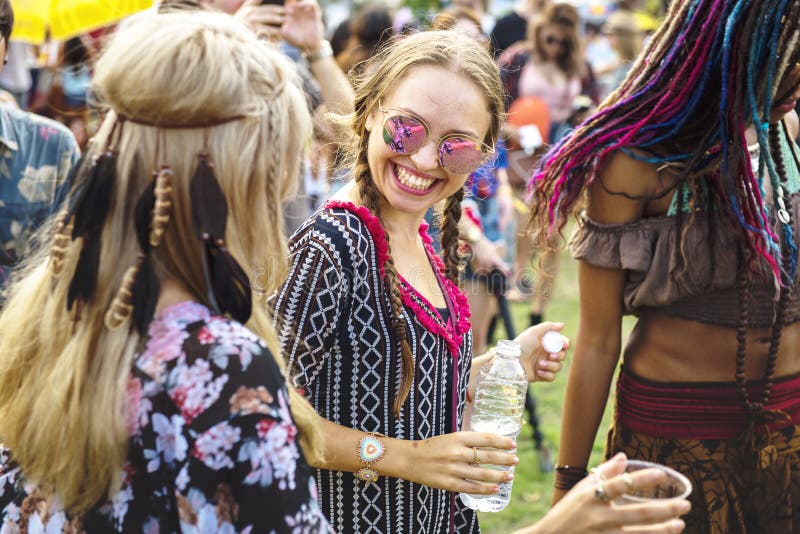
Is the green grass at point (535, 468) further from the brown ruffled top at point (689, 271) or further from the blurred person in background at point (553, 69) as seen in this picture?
the brown ruffled top at point (689, 271)

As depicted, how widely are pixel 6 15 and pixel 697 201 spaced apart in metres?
2.09

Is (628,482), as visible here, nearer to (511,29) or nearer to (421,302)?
(421,302)

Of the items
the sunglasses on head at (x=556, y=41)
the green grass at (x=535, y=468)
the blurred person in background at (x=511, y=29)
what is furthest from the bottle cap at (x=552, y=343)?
the blurred person in background at (x=511, y=29)

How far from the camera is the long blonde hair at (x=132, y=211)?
1348mm

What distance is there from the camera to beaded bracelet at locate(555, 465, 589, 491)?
2.45m

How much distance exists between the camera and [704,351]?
2.35m

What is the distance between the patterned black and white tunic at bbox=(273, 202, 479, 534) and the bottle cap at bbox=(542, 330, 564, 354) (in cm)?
32

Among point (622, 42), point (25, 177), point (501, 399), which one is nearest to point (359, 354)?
point (501, 399)

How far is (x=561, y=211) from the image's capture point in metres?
2.48

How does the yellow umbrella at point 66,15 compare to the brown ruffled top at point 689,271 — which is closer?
the brown ruffled top at point 689,271

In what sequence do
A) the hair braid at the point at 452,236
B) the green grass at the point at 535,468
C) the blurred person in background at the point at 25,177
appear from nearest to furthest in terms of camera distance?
the hair braid at the point at 452,236 → the blurred person in background at the point at 25,177 → the green grass at the point at 535,468

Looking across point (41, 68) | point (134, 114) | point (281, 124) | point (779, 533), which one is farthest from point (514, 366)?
point (41, 68)

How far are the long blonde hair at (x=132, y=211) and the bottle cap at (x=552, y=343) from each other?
1.05 metres

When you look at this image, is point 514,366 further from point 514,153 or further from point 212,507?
point 514,153
